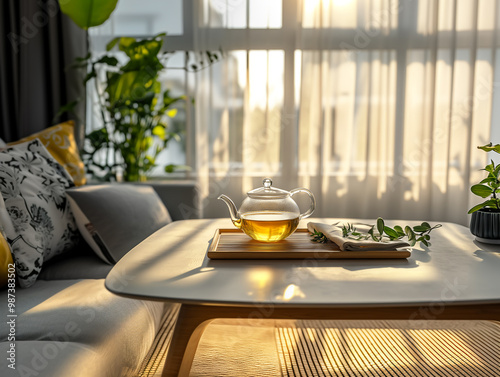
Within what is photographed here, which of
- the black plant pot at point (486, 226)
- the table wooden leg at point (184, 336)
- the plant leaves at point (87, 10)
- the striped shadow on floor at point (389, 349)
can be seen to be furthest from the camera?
the plant leaves at point (87, 10)

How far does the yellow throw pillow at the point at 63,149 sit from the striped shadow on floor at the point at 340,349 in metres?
0.71

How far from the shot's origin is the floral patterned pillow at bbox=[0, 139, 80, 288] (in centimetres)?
140

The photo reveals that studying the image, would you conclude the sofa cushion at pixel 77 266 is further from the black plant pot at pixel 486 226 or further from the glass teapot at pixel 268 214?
the black plant pot at pixel 486 226

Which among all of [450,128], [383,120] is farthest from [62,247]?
[450,128]

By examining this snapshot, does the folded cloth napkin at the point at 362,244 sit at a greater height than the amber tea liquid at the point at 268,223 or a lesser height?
lesser

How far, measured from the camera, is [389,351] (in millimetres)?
1646

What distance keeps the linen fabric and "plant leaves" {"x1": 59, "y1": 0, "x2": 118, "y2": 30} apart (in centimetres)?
107

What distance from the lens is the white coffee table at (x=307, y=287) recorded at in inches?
33.7

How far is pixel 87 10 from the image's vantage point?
242 cm

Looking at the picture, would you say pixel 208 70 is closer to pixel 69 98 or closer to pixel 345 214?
pixel 69 98

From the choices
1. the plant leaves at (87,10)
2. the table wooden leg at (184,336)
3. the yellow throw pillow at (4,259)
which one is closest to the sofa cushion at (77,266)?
the yellow throw pillow at (4,259)

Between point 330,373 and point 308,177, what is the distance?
1.50 m

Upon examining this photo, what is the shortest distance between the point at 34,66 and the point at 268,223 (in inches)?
84.6

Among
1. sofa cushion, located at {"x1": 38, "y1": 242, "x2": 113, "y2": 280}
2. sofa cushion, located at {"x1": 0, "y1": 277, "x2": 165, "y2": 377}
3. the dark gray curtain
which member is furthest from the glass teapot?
the dark gray curtain
